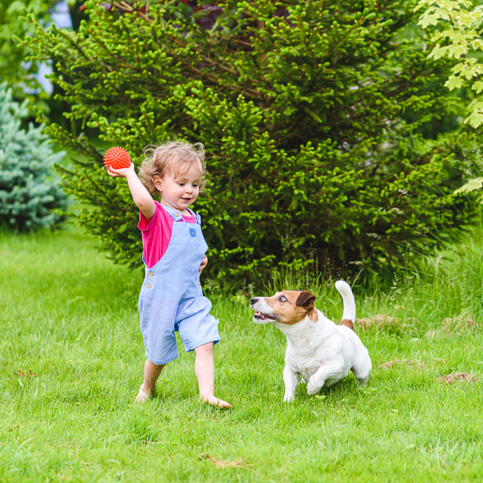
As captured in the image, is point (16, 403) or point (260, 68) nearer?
point (16, 403)

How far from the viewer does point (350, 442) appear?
330 centimetres

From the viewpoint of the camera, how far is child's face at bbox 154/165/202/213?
12.9 feet

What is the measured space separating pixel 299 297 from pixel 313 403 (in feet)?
2.26

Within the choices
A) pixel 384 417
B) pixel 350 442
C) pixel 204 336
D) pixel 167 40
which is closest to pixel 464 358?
pixel 384 417

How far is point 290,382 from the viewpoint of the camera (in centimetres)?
412

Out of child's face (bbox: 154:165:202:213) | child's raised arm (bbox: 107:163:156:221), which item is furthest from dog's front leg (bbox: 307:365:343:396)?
child's raised arm (bbox: 107:163:156:221)

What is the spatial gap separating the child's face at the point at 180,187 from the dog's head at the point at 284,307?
2.56 feet

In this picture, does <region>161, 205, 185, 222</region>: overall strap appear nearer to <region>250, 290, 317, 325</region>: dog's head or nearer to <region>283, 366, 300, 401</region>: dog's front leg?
<region>250, 290, 317, 325</region>: dog's head

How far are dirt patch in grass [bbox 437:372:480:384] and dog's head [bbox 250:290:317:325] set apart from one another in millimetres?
1094

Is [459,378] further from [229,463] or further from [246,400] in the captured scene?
[229,463]

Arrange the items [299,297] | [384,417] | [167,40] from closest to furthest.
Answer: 1. [384,417]
2. [299,297]
3. [167,40]

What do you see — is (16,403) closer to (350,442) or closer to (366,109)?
(350,442)

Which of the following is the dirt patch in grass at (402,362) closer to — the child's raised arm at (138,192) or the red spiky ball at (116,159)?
the child's raised arm at (138,192)

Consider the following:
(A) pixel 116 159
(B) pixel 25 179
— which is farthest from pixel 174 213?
(B) pixel 25 179
